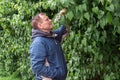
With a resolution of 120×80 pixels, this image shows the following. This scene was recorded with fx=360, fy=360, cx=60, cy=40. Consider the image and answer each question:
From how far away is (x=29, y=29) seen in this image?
21.5ft

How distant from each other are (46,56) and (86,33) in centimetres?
63

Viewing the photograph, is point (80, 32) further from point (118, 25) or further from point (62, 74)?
point (118, 25)

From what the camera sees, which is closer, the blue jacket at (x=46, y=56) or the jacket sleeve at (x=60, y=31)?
the blue jacket at (x=46, y=56)

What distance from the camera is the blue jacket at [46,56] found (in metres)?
4.30

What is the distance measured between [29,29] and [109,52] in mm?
2144

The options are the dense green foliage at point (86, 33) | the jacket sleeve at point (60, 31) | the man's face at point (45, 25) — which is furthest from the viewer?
the jacket sleeve at point (60, 31)

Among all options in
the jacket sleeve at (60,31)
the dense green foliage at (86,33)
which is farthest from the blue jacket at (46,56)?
the dense green foliage at (86,33)

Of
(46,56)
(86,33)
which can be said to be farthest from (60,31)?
(46,56)

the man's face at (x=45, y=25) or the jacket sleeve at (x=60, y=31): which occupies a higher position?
the man's face at (x=45, y=25)

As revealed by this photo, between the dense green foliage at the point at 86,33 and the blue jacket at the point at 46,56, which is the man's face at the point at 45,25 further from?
the dense green foliage at the point at 86,33

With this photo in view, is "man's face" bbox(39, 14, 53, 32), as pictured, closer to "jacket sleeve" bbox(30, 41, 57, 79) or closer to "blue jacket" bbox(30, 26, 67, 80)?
"blue jacket" bbox(30, 26, 67, 80)

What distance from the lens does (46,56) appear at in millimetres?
4402

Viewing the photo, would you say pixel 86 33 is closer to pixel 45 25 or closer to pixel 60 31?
pixel 60 31

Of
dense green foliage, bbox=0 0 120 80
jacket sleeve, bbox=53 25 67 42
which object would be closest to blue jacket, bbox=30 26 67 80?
jacket sleeve, bbox=53 25 67 42
